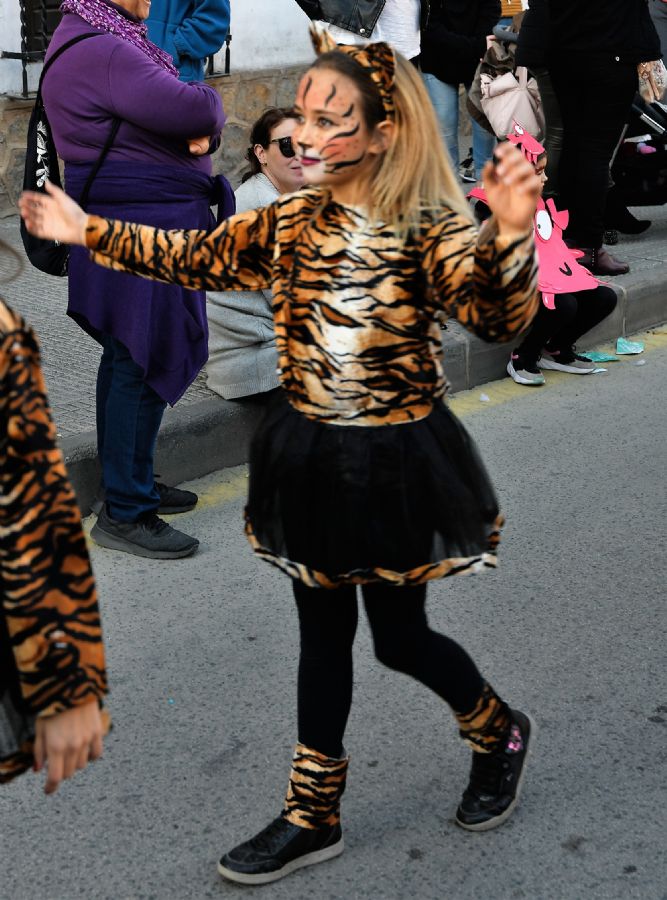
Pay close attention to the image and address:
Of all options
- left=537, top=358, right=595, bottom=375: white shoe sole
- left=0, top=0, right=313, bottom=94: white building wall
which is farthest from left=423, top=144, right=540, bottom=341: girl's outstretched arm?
left=0, top=0, right=313, bottom=94: white building wall

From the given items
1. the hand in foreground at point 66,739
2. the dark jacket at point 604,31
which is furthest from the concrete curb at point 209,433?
Answer: the hand in foreground at point 66,739

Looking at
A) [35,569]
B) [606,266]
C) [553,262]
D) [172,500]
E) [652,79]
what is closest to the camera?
[35,569]

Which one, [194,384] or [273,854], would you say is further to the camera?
[194,384]

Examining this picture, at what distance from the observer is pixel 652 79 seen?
284 inches

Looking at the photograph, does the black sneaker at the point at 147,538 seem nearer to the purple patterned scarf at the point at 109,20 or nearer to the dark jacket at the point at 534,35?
the purple patterned scarf at the point at 109,20

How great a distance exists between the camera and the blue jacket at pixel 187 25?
6.35 metres

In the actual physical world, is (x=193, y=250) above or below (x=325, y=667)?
above

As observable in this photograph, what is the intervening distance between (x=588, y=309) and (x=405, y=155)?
12.6 ft

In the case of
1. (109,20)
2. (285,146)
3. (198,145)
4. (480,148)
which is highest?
(109,20)

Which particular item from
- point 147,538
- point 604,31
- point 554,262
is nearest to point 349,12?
point 604,31

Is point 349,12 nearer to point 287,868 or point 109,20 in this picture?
point 109,20

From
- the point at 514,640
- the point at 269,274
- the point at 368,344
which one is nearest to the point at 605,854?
the point at 514,640

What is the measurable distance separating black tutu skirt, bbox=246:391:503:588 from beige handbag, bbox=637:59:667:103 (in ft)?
16.6

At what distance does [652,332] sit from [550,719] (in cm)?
445
